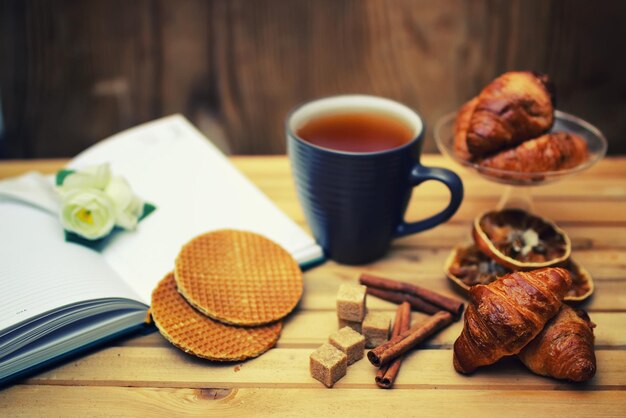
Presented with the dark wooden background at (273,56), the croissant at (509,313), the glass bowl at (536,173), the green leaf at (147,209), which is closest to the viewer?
the croissant at (509,313)

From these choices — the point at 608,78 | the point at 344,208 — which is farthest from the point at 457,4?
the point at 344,208

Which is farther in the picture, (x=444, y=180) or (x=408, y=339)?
(x=444, y=180)

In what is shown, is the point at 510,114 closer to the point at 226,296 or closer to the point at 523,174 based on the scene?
the point at 523,174

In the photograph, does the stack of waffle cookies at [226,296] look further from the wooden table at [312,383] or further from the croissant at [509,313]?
the croissant at [509,313]

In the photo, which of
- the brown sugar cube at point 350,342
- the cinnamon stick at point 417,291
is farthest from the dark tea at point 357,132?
the brown sugar cube at point 350,342

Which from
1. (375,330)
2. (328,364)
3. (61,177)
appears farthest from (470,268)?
(61,177)

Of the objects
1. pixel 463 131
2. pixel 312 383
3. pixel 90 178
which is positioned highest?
pixel 463 131

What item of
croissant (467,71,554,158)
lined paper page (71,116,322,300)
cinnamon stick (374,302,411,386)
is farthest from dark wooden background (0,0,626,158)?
cinnamon stick (374,302,411,386)

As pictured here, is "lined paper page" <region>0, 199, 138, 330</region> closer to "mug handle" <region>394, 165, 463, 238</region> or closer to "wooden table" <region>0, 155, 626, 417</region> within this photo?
"wooden table" <region>0, 155, 626, 417</region>
